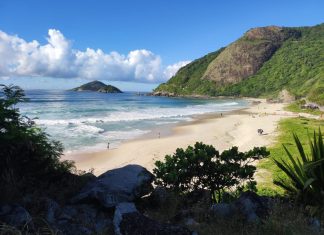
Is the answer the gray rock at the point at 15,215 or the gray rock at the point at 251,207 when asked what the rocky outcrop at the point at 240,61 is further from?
the gray rock at the point at 15,215

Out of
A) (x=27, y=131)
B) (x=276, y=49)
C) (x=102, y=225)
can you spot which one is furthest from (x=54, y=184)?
(x=276, y=49)

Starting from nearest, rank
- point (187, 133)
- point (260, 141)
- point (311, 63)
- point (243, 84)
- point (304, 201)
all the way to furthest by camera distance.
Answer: point (304, 201), point (260, 141), point (187, 133), point (311, 63), point (243, 84)

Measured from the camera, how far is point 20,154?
22.6ft

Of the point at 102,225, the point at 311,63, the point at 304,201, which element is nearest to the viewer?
the point at 102,225

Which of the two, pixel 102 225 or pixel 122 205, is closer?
pixel 122 205

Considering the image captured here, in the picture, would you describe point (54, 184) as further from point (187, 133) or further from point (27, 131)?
point (187, 133)

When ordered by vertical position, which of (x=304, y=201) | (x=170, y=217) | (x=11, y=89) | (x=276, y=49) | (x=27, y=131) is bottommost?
(x=170, y=217)

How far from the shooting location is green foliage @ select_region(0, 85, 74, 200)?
646cm

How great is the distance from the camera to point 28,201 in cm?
610

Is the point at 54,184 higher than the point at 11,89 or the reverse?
the reverse

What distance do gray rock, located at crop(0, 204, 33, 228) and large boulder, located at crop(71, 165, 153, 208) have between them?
1.38m

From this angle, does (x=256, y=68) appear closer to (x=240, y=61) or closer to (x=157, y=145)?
(x=240, y=61)

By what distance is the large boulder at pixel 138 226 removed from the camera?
4.71m

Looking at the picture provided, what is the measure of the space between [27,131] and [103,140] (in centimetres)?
2444
